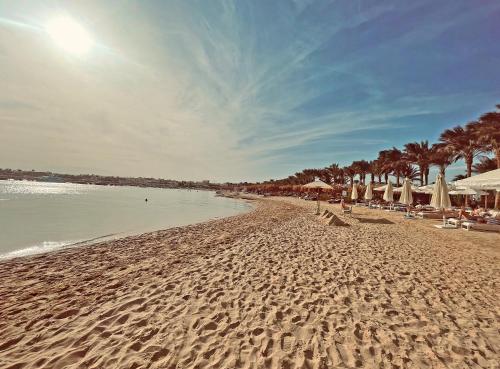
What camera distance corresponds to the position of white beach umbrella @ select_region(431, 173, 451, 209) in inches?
448

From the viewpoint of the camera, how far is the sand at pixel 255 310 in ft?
9.41

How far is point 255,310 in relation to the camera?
388 centimetres

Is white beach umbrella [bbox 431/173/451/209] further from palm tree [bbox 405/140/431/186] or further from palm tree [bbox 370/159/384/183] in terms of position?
palm tree [bbox 370/159/384/183]

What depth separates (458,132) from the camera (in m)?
24.2

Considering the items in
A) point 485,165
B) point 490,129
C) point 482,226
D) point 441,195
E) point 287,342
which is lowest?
point 287,342

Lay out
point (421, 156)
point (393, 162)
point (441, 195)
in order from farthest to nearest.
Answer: point (393, 162) → point (421, 156) → point (441, 195)

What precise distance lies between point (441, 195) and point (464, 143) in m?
16.9

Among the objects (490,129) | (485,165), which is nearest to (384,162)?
(485,165)

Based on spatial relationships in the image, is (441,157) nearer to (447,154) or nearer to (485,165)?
(447,154)

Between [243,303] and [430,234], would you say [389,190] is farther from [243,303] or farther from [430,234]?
[243,303]

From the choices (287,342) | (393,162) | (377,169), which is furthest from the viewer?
(377,169)

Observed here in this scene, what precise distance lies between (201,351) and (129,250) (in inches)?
259

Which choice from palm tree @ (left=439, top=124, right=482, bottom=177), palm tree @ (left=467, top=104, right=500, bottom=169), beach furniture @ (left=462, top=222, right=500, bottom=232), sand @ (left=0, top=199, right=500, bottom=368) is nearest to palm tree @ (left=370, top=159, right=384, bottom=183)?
palm tree @ (left=439, top=124, right=482, bottom=177)

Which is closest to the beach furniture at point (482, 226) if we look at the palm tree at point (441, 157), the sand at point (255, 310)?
the sand at point (255, 310)
